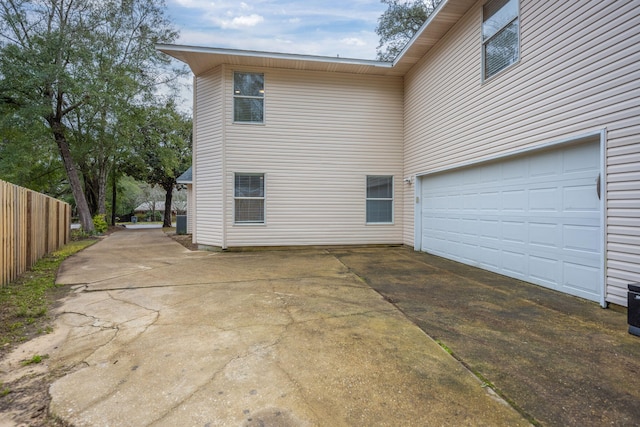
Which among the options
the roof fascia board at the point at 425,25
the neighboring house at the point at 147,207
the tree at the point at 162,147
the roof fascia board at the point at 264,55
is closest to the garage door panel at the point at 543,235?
the roof fascia board at the point at 425,25

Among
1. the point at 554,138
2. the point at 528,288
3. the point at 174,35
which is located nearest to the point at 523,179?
the point at 554,138

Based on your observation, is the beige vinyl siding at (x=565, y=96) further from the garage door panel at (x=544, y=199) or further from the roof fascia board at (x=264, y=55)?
the roof fascia board at (x=264, y=55)

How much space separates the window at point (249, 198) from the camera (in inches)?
345

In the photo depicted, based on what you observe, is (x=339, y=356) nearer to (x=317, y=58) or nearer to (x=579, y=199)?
(x=579, y=199)

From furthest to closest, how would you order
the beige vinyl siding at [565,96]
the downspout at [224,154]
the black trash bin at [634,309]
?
1. the downspout at [224,154]
2. the beige vinyl siding at [565,96]
3. the black trash bin at [634,309]

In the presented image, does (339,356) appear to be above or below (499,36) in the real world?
below

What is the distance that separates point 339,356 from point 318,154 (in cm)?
715

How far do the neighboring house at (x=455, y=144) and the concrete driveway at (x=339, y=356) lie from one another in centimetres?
126

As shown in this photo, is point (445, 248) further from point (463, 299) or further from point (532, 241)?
point (463, 299)

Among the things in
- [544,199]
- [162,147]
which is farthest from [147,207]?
[544,199]

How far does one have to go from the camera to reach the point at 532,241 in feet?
16.7

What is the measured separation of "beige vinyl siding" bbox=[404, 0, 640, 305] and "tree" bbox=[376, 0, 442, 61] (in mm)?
7808

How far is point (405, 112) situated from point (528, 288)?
631 cm

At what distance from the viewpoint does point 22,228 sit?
5594 mm
